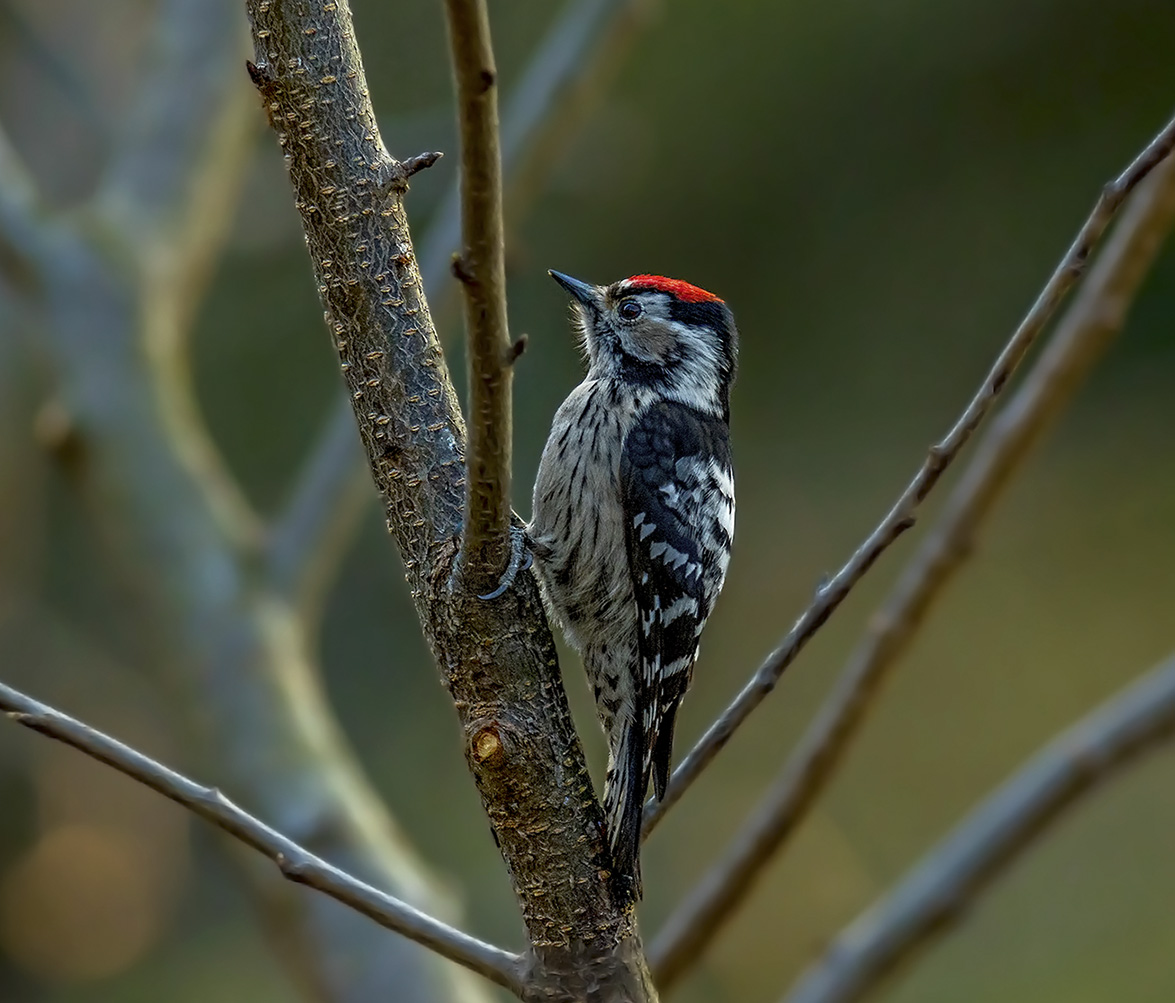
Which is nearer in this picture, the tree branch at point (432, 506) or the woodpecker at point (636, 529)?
the tree branch at point (432, 506)

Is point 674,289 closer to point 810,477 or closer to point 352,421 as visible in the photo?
point 352,421

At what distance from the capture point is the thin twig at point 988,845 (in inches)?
86.7

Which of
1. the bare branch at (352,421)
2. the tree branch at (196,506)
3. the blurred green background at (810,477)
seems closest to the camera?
the tree branch at (196,506)

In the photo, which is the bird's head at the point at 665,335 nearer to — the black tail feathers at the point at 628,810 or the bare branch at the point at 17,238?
the black tail feathers at the point at 628,810

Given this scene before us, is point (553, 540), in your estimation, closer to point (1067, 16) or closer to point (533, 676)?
point (533, 676)

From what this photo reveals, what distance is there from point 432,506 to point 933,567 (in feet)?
3.12

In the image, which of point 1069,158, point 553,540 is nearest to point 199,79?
point 553,540

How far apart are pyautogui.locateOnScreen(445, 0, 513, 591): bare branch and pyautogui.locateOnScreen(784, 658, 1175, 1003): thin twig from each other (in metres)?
Answer: 1.17

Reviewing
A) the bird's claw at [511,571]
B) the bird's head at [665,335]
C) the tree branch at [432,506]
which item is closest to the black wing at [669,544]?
the bird's head at [665,335]

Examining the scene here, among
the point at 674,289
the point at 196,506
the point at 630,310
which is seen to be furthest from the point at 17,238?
the point at 674,289

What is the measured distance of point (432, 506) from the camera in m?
1.74

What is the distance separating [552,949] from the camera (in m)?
1.69

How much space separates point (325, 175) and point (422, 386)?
0.30 meters

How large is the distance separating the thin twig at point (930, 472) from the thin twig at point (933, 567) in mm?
387
